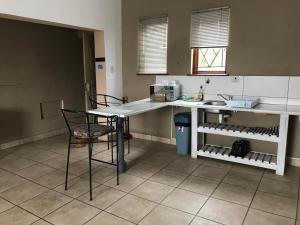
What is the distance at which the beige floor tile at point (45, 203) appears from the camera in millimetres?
2377

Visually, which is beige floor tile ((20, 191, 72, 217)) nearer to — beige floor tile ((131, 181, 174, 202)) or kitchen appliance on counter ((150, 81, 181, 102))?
beige floor tile ((131, 181, 174, 202))

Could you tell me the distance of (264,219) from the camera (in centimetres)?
224

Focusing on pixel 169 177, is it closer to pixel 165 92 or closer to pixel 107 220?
pixel 107 220

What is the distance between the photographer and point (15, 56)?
4.19 meters

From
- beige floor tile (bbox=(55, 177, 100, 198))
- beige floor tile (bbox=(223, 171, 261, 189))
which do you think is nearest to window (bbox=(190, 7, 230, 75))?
beige floor tile (bbox=(223, 171, 261, 189))

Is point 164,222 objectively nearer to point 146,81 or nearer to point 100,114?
point 100,114

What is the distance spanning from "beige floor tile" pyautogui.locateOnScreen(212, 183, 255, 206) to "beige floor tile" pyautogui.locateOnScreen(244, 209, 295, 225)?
178 millimetres

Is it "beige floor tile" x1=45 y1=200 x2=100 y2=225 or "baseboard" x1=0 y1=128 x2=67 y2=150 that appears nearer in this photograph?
"beige floor tile" x1=45 y1=200 x2=100 y2=225

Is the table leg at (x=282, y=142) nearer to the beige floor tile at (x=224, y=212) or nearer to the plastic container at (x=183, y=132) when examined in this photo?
the beige floor tile at (x=224, y=212)

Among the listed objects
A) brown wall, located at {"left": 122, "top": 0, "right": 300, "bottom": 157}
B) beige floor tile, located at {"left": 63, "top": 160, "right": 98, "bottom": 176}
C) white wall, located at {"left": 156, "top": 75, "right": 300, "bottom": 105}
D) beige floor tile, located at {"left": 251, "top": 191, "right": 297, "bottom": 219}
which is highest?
brown wall, located at {"left": 122, "top": 0, "right": 300, "bottom": 157}

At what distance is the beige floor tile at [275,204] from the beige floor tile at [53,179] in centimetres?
216

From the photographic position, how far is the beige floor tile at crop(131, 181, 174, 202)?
262 centimetres

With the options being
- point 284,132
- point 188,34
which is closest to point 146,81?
point 188,34

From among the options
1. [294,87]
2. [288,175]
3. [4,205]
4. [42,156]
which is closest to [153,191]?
[4,205]
